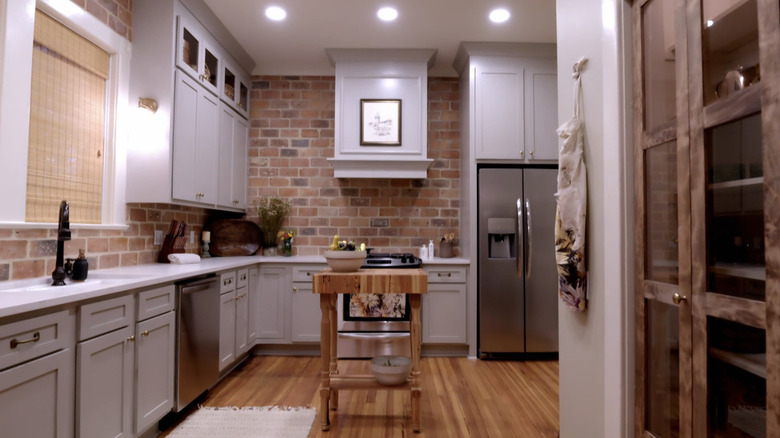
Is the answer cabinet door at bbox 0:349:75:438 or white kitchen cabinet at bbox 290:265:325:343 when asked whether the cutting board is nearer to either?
white kitchen cabinet at bbox 290:265:325:343

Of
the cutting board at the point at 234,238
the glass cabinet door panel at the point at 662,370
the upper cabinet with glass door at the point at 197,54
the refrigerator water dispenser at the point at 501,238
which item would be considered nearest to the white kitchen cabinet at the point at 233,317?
the cutting board at the point at 234,238

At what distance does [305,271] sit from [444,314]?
51.7 inches

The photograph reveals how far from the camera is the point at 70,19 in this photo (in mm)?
2105

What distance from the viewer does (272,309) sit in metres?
3.46

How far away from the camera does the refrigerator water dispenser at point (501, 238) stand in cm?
343

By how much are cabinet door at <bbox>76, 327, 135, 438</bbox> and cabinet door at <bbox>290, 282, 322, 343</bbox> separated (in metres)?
1.66

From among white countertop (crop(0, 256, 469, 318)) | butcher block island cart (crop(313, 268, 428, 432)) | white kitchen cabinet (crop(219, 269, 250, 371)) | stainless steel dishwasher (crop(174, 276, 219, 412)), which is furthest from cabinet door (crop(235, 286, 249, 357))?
butcher block island cart (crop(313, 268, 428, 432))

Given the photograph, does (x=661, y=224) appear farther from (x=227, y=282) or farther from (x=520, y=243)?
(x=227, y=282)

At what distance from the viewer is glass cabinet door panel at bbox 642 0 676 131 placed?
3.81ft

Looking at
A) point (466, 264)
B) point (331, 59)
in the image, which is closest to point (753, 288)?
point (466, 264)

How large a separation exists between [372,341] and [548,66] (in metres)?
2.93

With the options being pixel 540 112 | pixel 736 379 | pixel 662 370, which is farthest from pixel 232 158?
pixel 736 379

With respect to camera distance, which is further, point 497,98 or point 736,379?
point 497,98

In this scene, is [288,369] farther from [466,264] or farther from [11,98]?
[11,98]
